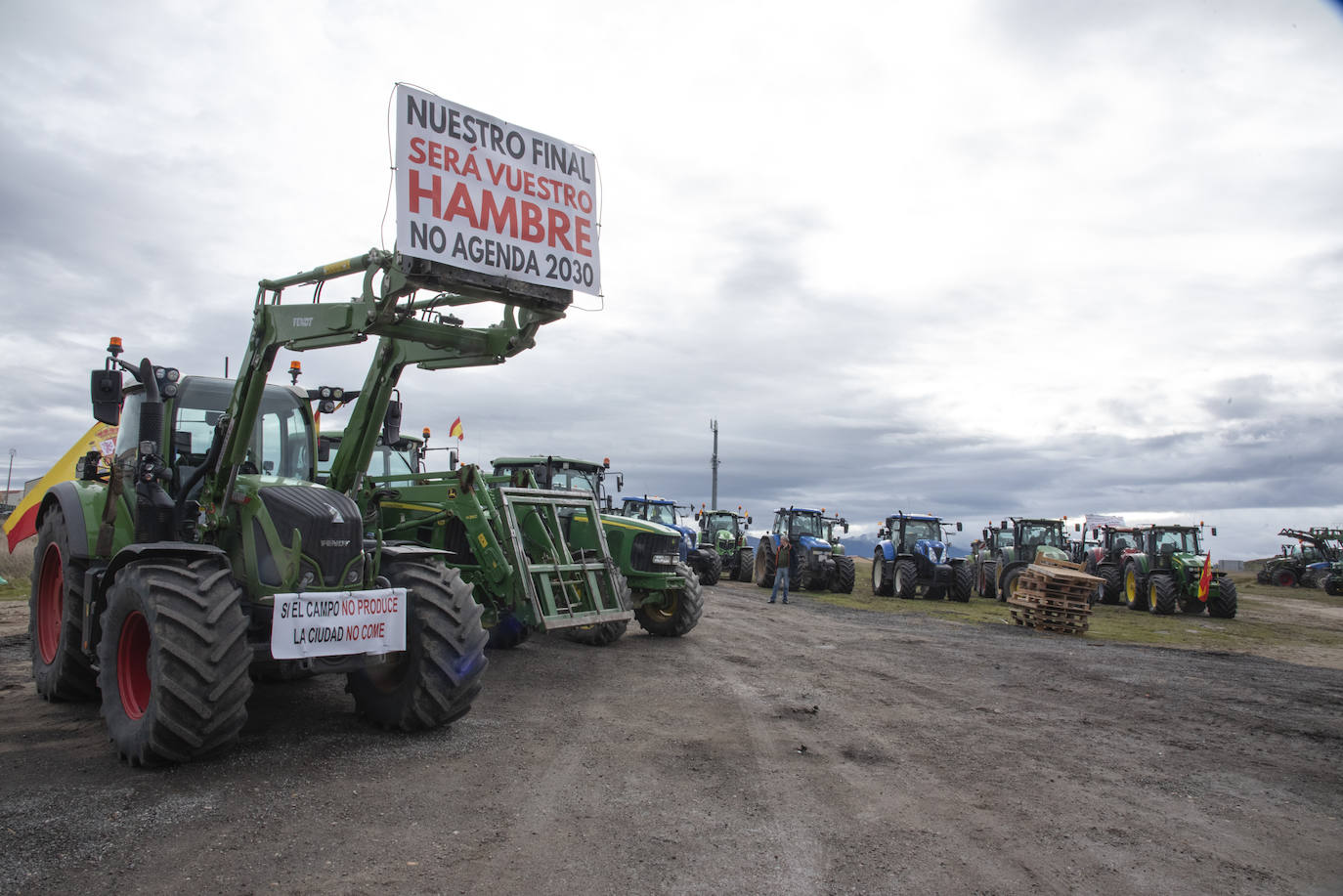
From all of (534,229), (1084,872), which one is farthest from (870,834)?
(534,229)


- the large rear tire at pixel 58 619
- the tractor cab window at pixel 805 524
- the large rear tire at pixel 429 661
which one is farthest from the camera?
the tractor cab window at pixel 805 524

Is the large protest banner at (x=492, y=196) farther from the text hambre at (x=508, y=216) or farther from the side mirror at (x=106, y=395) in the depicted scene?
the side mirror at (x=106, y=395)

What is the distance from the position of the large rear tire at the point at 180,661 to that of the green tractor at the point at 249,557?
0.01m

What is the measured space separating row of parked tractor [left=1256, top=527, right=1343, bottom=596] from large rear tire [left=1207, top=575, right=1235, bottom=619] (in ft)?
55.4

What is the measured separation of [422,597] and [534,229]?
101 inches

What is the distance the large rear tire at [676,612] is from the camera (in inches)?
455

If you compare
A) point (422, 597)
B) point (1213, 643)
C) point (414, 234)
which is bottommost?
point (1213, 643)

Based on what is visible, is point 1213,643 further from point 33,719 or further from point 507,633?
point 33,719

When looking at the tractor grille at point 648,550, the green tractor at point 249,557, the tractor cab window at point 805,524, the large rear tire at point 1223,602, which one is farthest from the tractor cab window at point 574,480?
the large rear tire at point 1223,602

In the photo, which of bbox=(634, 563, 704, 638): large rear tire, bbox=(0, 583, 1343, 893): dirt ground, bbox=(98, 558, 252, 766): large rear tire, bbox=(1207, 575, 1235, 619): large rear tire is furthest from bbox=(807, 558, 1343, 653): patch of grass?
bbox=(98, 558, 252, 766): large rear tire

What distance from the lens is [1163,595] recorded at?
20312 millimetres

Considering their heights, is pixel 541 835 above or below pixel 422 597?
below

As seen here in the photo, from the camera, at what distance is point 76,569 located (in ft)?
20.8

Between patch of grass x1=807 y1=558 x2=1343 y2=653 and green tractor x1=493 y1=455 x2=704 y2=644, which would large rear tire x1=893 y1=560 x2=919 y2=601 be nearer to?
patch of grass x1=807 y1=558 x2=1343 y2=653
